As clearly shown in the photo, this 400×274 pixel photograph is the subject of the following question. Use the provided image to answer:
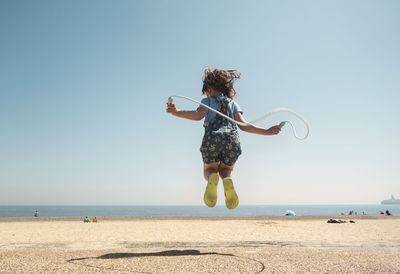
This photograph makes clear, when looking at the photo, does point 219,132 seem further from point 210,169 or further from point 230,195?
point 230,195

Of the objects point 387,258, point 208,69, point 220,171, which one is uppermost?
point 208,69

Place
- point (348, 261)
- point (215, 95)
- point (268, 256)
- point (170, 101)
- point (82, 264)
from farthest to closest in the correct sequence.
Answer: point (268, 256)
point (348, 261)
point (82, 264)
point (215, 95)
point (170, 101)

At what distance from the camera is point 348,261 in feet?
22.0

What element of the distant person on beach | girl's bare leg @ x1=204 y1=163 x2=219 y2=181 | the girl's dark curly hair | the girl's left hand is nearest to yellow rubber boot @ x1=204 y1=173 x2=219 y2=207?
the distant person on beach

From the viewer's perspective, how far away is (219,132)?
5.20 meters

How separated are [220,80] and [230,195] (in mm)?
2369

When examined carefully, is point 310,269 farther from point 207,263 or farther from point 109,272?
point 109,272

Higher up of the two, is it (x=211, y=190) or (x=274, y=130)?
(x=274, y=130)

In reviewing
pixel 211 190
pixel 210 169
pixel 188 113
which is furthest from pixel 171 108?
pixel 211 190

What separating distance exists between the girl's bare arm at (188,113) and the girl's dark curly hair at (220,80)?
2.19 feet

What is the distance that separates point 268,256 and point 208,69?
500 cm

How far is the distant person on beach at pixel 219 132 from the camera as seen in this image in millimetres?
5074

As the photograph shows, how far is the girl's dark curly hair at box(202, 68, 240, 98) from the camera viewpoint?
581 centimetres

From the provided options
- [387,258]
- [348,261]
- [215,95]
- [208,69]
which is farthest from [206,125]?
[387,258]
